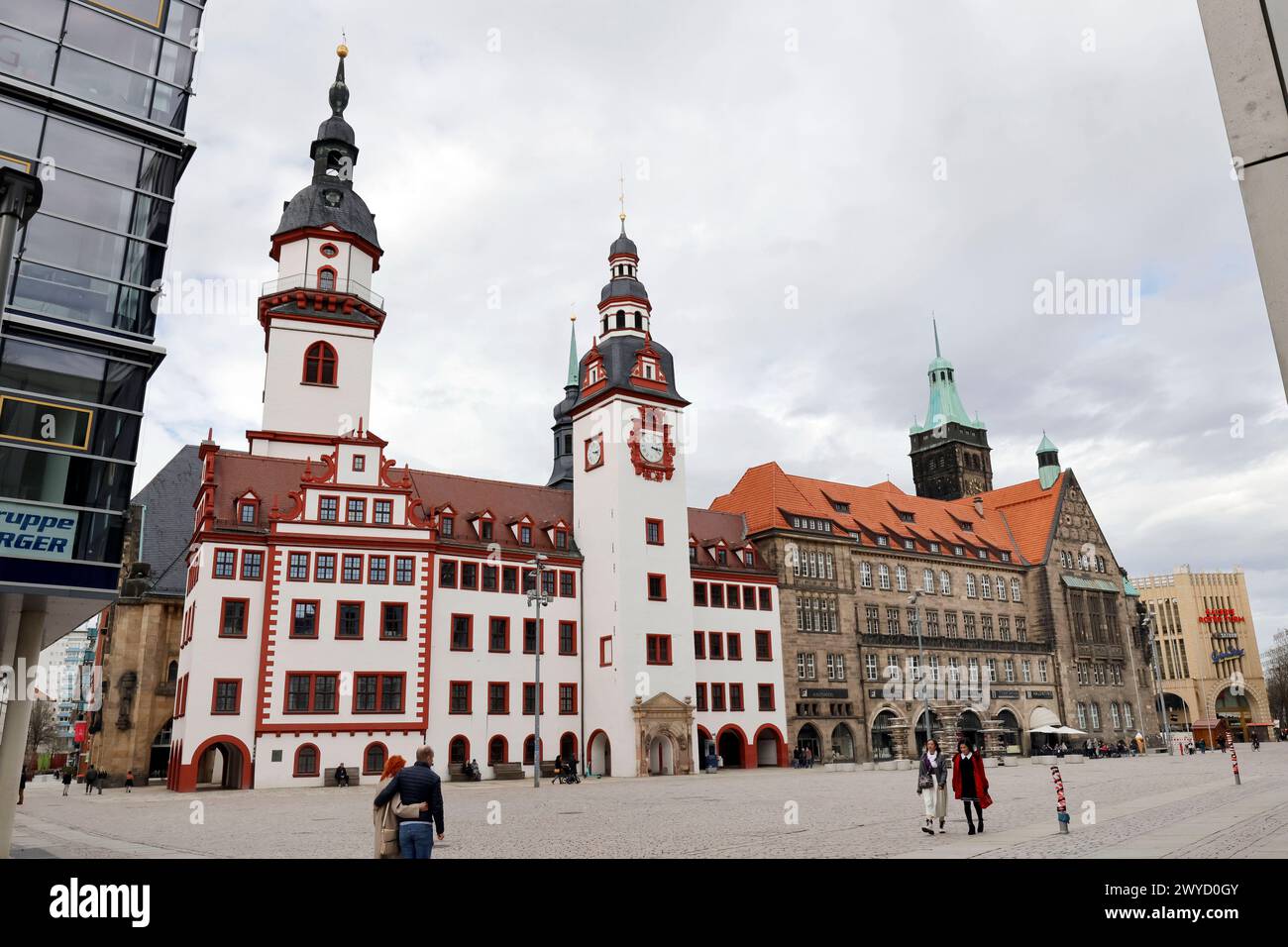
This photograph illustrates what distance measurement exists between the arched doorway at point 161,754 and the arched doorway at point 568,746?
20810 millimetres

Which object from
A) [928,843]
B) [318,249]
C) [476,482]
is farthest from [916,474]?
[928,843]

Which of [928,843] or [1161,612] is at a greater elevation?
[1161,612]

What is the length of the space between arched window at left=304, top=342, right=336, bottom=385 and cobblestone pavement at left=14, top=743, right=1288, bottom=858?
88.2 feet

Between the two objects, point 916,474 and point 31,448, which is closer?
point 31,448

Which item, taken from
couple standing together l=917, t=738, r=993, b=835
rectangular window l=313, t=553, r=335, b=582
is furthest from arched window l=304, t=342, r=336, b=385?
couple standing together l=917, t=738, r=993, b=835

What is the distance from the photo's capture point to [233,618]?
4469cm

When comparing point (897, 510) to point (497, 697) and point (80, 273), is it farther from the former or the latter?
point (80, 273)

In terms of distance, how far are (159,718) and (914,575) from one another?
170ft

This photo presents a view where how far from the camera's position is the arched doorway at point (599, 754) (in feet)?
173

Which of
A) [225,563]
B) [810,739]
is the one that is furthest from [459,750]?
[810,739]

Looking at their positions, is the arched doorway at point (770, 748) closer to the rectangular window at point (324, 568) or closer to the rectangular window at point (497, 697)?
the rectangular window at point (497, 697)

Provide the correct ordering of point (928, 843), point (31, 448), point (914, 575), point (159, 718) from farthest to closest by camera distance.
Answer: point (914, 575) < point (159, 718) < point (31, 448) < point (928, 843)
